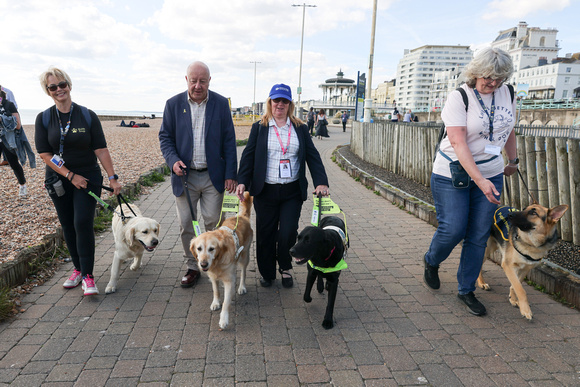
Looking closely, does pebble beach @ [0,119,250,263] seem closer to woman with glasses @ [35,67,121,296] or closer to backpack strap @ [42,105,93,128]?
woman with glasses @ [35,67,121,296]

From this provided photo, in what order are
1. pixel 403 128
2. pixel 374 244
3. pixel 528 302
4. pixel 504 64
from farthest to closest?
pixel 403 128 → pixel 374 244 → pixel 528 302 → pixel 504 64

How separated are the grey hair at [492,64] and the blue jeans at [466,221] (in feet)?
3.21

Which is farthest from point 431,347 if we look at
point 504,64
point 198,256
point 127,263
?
point 127,263

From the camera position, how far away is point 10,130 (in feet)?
22.9

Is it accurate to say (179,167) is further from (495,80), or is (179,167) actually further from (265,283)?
(495,80)

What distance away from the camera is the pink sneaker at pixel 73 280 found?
3971mm

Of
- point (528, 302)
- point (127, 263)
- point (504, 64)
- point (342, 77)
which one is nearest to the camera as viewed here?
point (504, 64)

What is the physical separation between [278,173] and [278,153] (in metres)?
0.21

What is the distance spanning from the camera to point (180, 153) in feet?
13.1

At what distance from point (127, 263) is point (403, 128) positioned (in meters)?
8.42

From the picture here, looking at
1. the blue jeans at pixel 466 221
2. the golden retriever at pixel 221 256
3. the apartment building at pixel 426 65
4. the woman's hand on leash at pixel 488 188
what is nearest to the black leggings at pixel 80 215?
the golden retriever at pixel 221 256

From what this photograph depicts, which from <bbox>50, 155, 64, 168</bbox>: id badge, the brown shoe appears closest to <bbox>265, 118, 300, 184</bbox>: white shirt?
the brown shoe

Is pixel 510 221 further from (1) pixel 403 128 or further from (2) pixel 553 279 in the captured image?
(1) pixel 403 128

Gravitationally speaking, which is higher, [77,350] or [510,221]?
[510,221]
